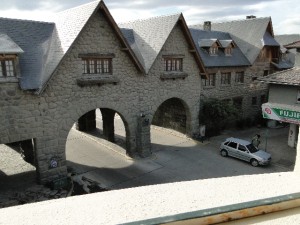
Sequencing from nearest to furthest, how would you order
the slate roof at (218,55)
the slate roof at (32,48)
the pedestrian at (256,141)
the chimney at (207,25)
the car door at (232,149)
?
1. the slate roof at (32,48)
2. the car door at (232,149)
3. the pedestrian at (256,141)
4. the slate roof at (218,55)
5. the chimney at (207,25)

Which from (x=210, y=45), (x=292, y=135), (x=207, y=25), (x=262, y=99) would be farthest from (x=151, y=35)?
(x=262, y=99)

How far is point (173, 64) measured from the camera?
2489 centimetres

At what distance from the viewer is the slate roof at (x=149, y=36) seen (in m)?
23.0

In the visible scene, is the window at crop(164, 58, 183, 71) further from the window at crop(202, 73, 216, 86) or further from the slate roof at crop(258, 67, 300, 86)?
the slate roof at crop(258, 67, 300, 86)

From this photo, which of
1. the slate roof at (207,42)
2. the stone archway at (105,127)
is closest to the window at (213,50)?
the slate roof at (207,42)

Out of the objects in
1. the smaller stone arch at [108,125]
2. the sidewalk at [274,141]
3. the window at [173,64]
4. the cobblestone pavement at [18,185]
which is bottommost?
the sidewalk at [274,141]

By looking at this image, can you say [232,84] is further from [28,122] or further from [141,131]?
[28,122]

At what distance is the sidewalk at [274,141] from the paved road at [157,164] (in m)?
1.06

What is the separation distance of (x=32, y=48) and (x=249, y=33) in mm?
27556

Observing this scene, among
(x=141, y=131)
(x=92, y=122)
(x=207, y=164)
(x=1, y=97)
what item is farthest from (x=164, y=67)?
(x=1, y=97)

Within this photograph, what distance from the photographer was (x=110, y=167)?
21.6m

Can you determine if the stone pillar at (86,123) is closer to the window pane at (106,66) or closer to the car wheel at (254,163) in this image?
the window pane at (106,66)

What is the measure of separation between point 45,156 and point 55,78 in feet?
15.9

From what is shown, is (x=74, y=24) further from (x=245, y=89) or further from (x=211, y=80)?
(x=245, y=89)
